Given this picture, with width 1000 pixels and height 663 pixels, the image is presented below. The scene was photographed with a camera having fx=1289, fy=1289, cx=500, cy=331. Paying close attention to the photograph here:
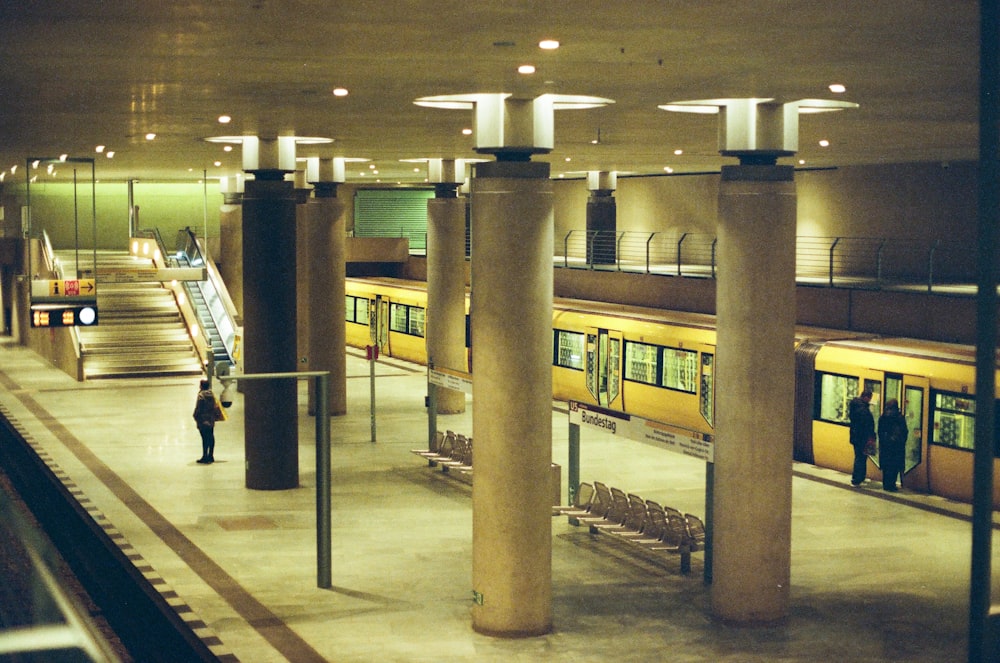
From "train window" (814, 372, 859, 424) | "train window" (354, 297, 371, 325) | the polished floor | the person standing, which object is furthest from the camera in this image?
"train window" (354, 297, 371, 325)

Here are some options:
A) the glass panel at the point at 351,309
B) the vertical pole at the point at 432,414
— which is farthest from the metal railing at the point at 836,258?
the glass panel at the point at 351,309

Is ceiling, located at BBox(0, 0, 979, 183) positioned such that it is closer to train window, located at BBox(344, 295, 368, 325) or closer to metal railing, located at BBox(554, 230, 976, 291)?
metal railing, located at BBox(554, 230, 976, 291)

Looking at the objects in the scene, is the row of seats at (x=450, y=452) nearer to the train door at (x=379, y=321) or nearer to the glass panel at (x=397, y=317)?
the glass panel at (x=397, y=317)

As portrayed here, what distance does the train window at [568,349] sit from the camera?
2755 cm

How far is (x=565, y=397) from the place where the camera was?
28484mm

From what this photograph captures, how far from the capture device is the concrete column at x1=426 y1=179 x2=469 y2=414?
27.5 metres

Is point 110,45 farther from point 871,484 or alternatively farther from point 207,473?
point 871,484

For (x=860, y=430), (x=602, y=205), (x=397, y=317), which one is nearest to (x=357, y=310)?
(x=397, y=317)

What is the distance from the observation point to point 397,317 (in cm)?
3806

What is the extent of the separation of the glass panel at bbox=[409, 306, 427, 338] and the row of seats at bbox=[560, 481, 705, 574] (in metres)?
19.6

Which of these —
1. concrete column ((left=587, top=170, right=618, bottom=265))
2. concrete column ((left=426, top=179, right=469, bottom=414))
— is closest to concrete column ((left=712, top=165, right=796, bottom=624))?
concrete column ((left=426, top=179, right=469, bottom=414))

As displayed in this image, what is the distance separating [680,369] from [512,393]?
1181 centimetres

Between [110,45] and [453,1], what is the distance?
9.82 feet

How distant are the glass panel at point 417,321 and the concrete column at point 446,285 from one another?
8279mm
